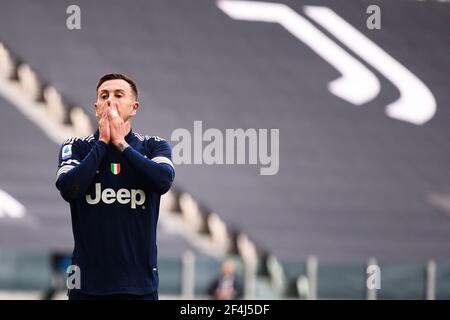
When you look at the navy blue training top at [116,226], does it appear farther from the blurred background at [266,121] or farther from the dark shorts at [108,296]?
the blurred background at [266,121]

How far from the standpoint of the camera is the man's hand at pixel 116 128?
8.16 ft

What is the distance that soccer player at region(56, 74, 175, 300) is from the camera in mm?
2455

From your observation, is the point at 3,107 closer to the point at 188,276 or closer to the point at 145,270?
the point at 188,276

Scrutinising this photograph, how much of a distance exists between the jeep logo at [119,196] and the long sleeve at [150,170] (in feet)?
0.14

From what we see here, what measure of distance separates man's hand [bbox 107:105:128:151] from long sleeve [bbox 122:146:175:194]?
1.2 inches

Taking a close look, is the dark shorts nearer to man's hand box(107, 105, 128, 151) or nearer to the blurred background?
man's hand box(107, 105, 128, 151)

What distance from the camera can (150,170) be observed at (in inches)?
96.6

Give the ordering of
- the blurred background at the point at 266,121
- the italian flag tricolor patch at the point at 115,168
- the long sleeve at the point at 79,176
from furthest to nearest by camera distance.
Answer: the blurred background at the point at 266,121, the italian flag tricolor patch at the point at 115,168, the long sleeve at the point at 79,176

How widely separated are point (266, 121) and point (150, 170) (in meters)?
3.39

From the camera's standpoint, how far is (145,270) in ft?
8.14

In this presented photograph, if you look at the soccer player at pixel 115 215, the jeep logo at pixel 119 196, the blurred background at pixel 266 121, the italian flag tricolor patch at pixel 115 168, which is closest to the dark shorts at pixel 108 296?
the soccer player at pixel 115 215

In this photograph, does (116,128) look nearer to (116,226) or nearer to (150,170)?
(150,170)

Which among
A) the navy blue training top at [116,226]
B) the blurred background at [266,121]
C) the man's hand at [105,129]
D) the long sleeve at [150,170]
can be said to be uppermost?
the blurred background at [266,121]

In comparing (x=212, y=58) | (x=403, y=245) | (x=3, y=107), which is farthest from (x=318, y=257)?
(x=3, y=107)
